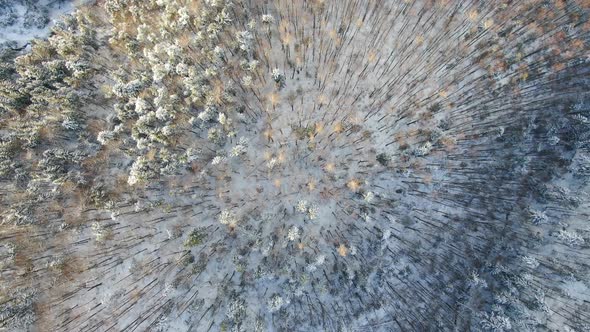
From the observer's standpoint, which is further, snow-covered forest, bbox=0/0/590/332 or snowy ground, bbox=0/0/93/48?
snowy ground, bbox=0/0/93/48

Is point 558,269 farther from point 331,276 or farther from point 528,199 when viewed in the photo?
point 331,276

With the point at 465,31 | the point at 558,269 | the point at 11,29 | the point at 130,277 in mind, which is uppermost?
the point at 11,29

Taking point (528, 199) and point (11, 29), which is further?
point (11, 29)

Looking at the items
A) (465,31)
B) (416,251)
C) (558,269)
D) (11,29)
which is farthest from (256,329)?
(11,29)

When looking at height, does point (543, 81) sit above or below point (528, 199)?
above

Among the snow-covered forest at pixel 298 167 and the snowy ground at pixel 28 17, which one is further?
the snowy ground at pixel 28 17

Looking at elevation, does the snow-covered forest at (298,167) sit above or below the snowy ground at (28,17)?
below

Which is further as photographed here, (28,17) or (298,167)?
(28,17)

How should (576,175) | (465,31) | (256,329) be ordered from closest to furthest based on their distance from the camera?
(256,329), (576,175), (465,31)
